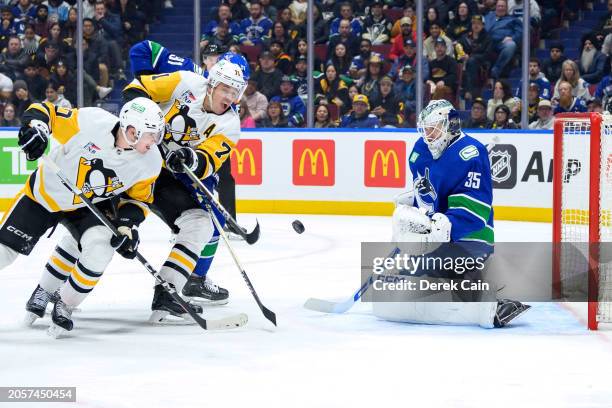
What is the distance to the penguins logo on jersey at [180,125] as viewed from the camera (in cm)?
450

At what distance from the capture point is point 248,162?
916 centimetres

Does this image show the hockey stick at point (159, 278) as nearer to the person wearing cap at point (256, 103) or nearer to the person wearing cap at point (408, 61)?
the person wearing cap at point (408, 61)

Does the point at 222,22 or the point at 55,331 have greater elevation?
the point at 222,22

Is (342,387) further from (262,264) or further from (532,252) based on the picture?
(532,252)

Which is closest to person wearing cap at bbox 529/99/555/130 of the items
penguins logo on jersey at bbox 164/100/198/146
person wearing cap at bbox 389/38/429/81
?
person wearing cap at bbox 389/38/429/81

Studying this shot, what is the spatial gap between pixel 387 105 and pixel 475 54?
81cm

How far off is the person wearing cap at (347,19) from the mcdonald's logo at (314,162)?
0.91 m

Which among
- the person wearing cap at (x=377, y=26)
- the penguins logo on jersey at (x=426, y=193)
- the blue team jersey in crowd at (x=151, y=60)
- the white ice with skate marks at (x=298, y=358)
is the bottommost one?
the white ice with skate marks at (x=298, y=358)

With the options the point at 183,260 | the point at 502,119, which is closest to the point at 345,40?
the point at 502,119

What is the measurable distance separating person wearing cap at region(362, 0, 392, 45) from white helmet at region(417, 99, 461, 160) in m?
4.70

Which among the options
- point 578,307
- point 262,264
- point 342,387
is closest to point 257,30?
point 262,264

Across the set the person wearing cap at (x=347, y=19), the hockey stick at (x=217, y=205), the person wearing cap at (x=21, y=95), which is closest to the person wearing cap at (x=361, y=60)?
the person wearing cap at (x=347, y=19)

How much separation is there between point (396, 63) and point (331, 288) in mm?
3991

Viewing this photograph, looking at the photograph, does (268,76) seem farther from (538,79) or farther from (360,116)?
(538,79)
